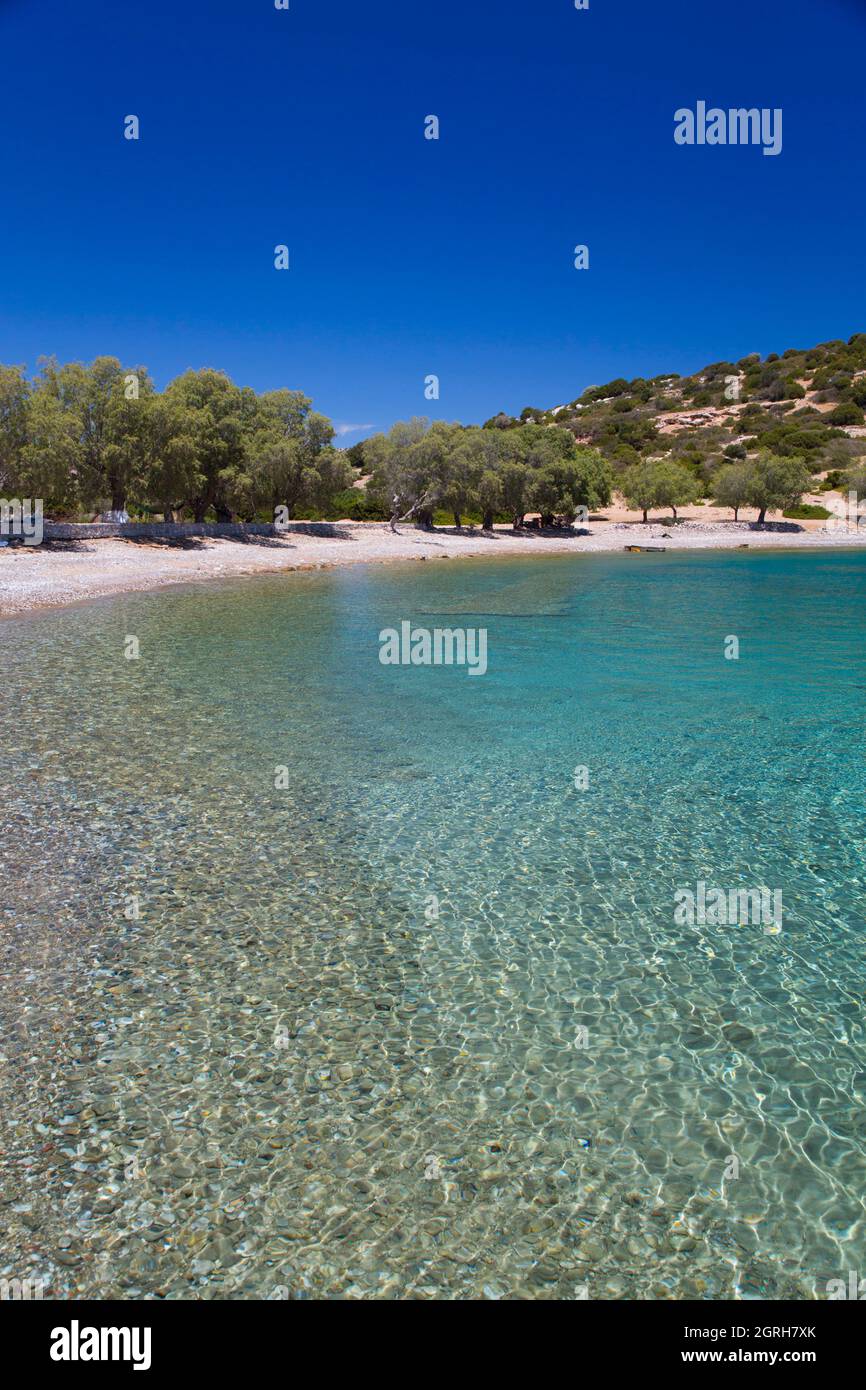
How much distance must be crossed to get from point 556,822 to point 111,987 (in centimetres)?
577

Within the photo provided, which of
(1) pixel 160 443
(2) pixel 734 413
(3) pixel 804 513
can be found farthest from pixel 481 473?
(2) pixel 734 413

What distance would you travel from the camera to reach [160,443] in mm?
51844

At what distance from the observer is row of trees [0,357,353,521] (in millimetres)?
45969

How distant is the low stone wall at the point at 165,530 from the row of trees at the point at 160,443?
170 centimetres

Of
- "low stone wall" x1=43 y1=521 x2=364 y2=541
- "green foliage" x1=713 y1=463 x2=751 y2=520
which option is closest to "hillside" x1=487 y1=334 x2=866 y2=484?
"green foliage" x1=713 y1=463 x2=751 y2=520

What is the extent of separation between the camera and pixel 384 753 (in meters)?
13.5

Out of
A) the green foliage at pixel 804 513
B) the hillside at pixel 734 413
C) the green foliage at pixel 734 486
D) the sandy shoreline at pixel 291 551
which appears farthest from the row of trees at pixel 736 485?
the hillside at pixel 734 413

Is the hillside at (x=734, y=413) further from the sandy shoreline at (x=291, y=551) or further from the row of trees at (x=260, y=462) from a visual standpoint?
the sandy shoreline at (x=291, y=551)

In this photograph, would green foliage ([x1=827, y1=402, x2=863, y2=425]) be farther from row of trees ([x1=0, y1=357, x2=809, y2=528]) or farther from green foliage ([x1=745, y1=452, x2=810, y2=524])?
green foliage ([x1=745, y1=452, x2=810, y2=524])

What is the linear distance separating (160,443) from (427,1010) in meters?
52.2

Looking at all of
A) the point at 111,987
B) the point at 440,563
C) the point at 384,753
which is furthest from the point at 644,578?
the point at 111,987

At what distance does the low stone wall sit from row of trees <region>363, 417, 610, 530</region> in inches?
320

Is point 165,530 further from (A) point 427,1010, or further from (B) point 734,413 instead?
(B) point 734,413

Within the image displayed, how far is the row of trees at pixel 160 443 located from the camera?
4597 centimetres
